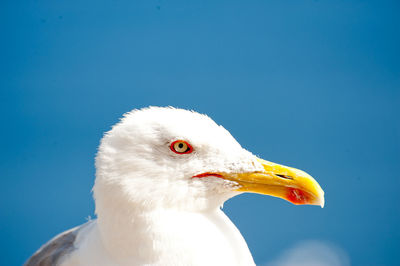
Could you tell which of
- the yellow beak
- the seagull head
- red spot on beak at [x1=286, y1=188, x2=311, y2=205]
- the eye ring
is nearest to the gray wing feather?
the seagull head

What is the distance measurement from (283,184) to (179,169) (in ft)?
1.75

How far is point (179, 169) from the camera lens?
8.50 feet

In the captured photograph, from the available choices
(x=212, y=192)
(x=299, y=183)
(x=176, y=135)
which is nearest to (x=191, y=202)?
(x=212, y=192)

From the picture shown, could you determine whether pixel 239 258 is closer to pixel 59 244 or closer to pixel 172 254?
pixel 172 254

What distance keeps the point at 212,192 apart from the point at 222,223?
22 centimetres

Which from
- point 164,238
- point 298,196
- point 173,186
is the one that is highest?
point 298,196

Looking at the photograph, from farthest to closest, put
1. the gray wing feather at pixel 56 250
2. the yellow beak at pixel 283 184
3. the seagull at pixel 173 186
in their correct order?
the gray wing feather at pixel 56 250
the yellow beak at pixel 283 184
the seagull at pixel 173 186

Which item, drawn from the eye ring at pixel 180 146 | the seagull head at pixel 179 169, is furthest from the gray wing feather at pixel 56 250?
the eye ring at pixel 180 146

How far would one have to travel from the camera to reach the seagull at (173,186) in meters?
2.55

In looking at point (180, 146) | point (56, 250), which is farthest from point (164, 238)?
point (56, 250)

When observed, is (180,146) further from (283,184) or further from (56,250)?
(56,250)

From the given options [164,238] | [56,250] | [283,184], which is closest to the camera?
[164,238]

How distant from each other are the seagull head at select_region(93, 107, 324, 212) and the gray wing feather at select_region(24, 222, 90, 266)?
2.23 feet

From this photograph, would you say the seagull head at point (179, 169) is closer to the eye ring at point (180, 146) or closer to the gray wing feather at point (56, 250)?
the eye ring at point (180, 146)
